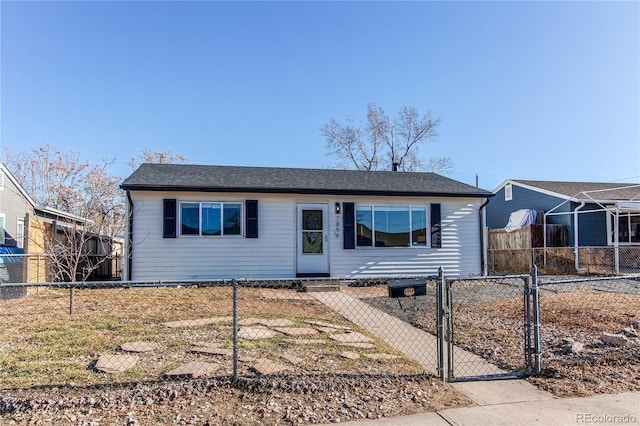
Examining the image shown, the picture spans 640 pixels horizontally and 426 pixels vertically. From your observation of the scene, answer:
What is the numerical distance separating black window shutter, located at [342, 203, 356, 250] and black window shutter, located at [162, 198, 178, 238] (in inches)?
188

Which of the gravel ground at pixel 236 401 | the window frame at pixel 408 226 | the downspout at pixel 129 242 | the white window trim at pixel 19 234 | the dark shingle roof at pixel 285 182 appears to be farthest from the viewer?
the white window trim at pixel 19 234

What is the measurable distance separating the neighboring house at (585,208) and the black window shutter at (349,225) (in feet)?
35.7

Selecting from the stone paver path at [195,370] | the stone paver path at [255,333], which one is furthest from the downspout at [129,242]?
the stone paver path at [195,370]

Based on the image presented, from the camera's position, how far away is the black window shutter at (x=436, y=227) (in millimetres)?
12312

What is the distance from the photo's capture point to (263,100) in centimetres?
1884

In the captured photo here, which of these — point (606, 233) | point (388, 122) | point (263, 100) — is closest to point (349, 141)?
point (388, 122)

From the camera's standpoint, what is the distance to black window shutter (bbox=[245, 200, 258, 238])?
11.3 metres

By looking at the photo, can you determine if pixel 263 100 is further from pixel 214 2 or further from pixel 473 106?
pixel 473 106

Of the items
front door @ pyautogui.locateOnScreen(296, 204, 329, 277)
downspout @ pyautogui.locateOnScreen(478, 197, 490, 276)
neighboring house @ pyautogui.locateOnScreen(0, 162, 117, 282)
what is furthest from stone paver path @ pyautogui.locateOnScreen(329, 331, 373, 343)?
downspout @ pyautogui.locateOnScreen(478, 197, 490, 276)

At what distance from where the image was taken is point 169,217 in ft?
35.8

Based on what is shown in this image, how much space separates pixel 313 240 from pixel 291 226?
2.58 feet

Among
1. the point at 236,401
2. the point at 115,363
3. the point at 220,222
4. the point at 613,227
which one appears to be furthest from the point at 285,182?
the point at 613,227

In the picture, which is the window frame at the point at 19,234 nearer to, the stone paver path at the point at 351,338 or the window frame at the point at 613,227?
the stone paver path at the point at 351,338

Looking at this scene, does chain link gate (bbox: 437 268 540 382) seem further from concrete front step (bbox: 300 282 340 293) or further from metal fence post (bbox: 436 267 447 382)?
concrete front step (bbox: 300 282 340 293)
